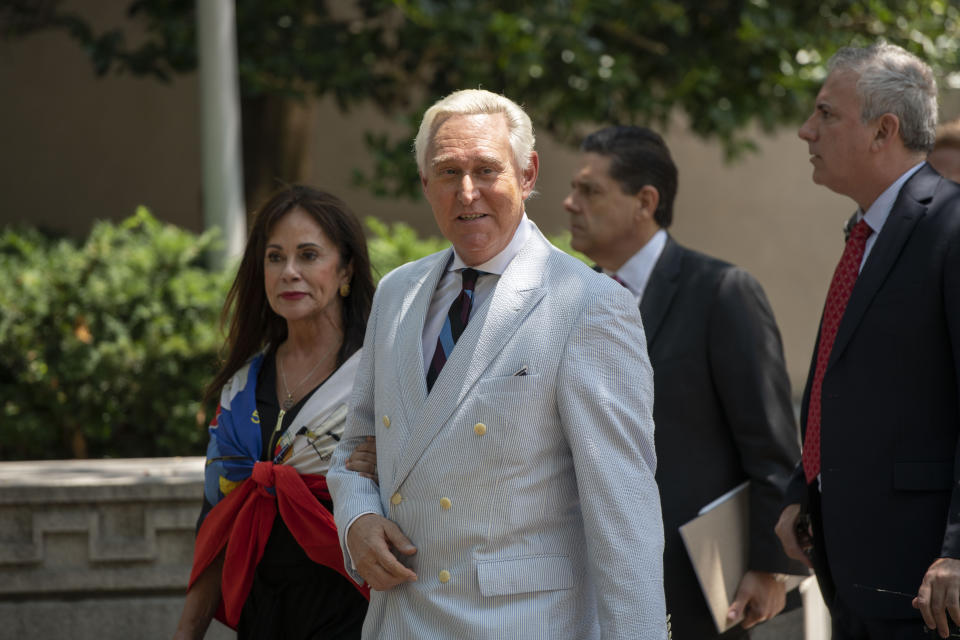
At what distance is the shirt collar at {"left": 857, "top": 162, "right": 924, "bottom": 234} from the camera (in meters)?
2.89

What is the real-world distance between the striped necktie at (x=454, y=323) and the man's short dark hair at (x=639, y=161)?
1348mm

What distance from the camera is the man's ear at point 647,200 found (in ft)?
12.5

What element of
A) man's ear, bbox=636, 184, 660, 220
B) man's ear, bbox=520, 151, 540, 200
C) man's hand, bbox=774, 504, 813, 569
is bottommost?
man's hand, bbox=774, 504, 813, 569

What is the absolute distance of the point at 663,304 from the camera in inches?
138

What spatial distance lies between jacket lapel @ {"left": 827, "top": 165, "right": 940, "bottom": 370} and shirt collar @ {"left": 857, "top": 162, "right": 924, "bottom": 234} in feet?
0.15

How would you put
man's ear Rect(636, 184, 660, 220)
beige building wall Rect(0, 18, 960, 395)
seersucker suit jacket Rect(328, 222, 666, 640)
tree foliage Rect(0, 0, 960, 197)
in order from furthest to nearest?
beige building wall Rect(0, 18, 960, 395) → tree foliage Rect(0, 0, 960, 197) → man's ear Rect(636, 184, 660, 220) → seersucker suit jacket Rect(328, 222, 666, 640)

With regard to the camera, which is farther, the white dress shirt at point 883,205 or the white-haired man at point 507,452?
the white dress shirt at point 883,205

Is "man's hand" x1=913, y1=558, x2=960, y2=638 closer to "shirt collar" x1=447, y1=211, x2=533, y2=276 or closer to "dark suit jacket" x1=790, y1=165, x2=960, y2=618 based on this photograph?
"dark suit jacket" x1=790, y1=165, x2=960, y2=618

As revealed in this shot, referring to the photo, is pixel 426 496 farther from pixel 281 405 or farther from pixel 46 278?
pixel 46 278

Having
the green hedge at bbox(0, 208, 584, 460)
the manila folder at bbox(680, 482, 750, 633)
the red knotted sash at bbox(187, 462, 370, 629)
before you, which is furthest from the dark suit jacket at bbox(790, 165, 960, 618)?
the green hedge at bbox(0, 208, 584, 460)

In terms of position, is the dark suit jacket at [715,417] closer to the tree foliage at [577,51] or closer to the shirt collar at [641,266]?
the shirt collar at [641,266]

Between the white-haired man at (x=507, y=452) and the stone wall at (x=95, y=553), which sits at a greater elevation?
the white-haired man at (x=507, y=452)

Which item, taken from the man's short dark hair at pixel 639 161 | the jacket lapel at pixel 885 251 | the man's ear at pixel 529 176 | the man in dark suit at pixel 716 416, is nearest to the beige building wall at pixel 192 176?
the man's short dark hair at pixel 639 161

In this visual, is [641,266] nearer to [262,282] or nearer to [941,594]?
[262,282]
